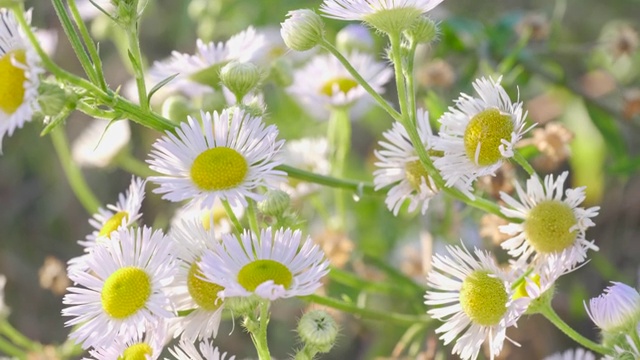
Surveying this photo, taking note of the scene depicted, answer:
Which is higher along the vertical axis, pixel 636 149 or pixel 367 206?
pixel 636 149

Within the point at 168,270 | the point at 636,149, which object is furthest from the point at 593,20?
the point at 168,270

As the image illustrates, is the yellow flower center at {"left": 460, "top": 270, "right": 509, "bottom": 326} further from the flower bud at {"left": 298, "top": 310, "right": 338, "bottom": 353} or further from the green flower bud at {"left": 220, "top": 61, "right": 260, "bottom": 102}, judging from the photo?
the green flower bud at {"left": 220, "top": 61, "right": 260, "bottom": 102}

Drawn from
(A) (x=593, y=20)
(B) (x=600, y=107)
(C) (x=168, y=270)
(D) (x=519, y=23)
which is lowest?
(C) (x=168, y=270)

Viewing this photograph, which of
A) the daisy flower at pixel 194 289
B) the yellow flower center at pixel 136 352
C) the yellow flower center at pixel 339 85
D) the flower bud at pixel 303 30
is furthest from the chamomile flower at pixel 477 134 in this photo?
the yellow flower center at pixel 339 85

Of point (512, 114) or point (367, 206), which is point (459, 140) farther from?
point (367, 206)

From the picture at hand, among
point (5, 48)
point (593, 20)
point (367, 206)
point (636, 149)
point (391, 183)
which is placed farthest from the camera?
point (593, 20)

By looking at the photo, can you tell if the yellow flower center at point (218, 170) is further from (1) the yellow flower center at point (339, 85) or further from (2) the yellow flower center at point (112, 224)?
(1) the yellow flower center at point (339, 85)

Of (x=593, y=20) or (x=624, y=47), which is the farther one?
(x=593, y=20)

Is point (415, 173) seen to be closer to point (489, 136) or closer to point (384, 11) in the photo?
point (489, 136)
